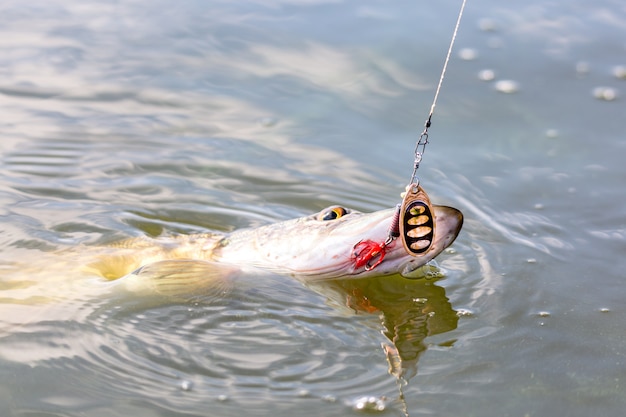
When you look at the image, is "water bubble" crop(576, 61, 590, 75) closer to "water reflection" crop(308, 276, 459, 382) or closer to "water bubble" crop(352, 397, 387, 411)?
"water reflection" crop(308, 276, 459, 382)

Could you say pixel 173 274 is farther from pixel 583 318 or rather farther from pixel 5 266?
pixel 583 318

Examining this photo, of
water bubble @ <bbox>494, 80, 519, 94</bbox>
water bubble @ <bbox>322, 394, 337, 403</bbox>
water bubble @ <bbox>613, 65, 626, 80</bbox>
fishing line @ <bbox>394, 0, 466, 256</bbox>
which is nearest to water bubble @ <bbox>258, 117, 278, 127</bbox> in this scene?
water bubble @ <bbox>494, 80, 519, 94</bbox>

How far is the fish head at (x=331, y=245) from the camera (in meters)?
4.21

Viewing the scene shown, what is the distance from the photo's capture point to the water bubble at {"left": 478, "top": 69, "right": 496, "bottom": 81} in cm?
744

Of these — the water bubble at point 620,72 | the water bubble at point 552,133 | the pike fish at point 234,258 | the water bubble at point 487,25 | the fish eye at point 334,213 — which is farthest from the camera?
the water bubble at point 487,25

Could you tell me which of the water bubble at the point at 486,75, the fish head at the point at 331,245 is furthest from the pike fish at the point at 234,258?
the water bubble at the point at 486,75

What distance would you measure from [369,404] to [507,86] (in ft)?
13.3

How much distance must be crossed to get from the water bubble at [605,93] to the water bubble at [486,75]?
31.2 inches

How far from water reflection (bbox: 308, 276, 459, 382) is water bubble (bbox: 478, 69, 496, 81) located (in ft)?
9.47

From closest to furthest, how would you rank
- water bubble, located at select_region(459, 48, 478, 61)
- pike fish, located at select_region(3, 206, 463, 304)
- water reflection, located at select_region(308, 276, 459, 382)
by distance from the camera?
pike fish, located at select_region(3, 206, 463, 304), water reflection, located at select_region(308, 276, 459, 382), water bubble, located at select_region(459, 48, 478, 61)

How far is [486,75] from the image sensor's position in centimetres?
749

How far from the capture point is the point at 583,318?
15.5 ft

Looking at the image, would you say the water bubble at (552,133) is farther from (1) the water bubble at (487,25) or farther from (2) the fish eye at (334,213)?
(2) the fish eye at (334,213)

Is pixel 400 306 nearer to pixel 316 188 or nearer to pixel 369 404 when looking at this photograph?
pixel 369 404
